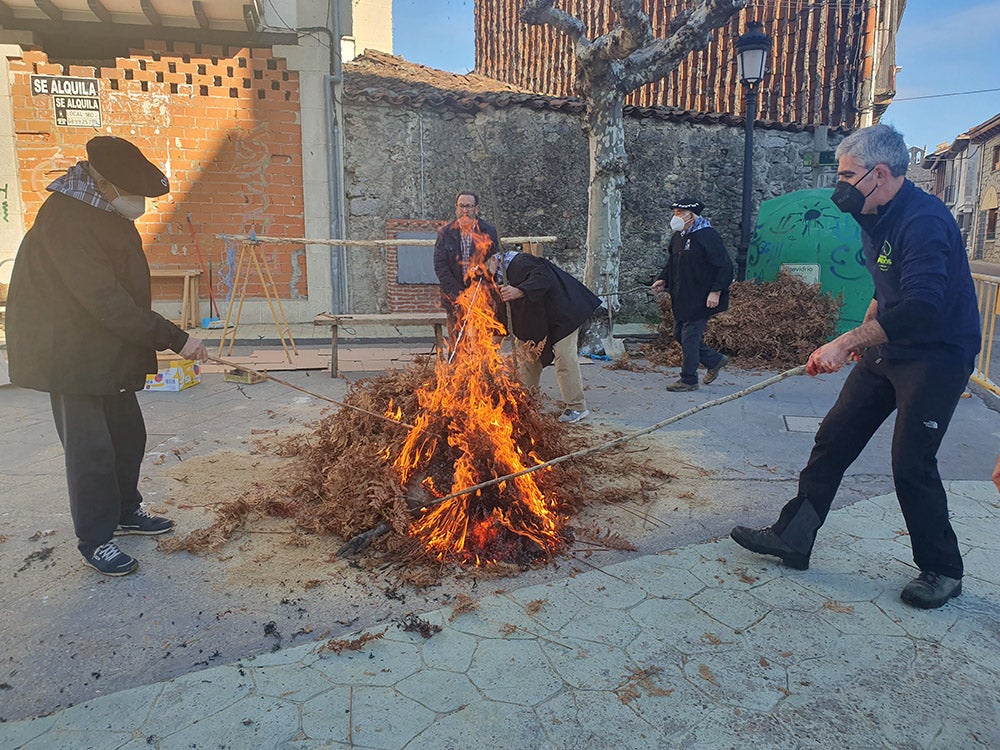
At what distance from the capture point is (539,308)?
5484 mm

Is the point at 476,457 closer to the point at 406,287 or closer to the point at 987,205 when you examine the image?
the point at 406,287

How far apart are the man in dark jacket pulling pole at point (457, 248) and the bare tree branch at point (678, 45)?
3707mm

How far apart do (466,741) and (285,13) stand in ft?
38.3

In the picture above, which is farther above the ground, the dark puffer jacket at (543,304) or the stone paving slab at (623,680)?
the dark puffer jacket at (543,304)

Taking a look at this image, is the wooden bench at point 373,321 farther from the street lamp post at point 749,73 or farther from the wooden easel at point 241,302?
the street lamp post at point 749,73

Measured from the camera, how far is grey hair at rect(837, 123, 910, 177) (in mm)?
2996

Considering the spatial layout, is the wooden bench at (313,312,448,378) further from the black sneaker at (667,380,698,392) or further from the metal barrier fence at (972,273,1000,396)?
the metal barrier fence at (972,273,1000,396)

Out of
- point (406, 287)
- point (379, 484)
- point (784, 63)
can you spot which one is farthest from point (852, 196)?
point (784, 63)

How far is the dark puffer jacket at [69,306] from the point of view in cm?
311

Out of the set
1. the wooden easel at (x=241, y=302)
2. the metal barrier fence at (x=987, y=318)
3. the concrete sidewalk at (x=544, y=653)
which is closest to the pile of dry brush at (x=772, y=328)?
the metal barrier fence at (x=987, y=318)

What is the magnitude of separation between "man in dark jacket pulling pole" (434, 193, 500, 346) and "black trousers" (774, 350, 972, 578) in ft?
13.0

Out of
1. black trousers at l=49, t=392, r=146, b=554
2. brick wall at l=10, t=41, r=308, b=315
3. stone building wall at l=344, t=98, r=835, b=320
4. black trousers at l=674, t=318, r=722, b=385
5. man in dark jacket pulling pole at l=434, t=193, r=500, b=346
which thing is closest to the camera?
black trousers at l=49, t=392, r=146, b=554

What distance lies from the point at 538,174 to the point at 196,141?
18.8 ft

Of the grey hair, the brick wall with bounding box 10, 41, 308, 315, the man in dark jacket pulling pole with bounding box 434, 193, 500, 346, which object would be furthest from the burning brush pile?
the brick wall with bounding box 10, 41, 308, 315
